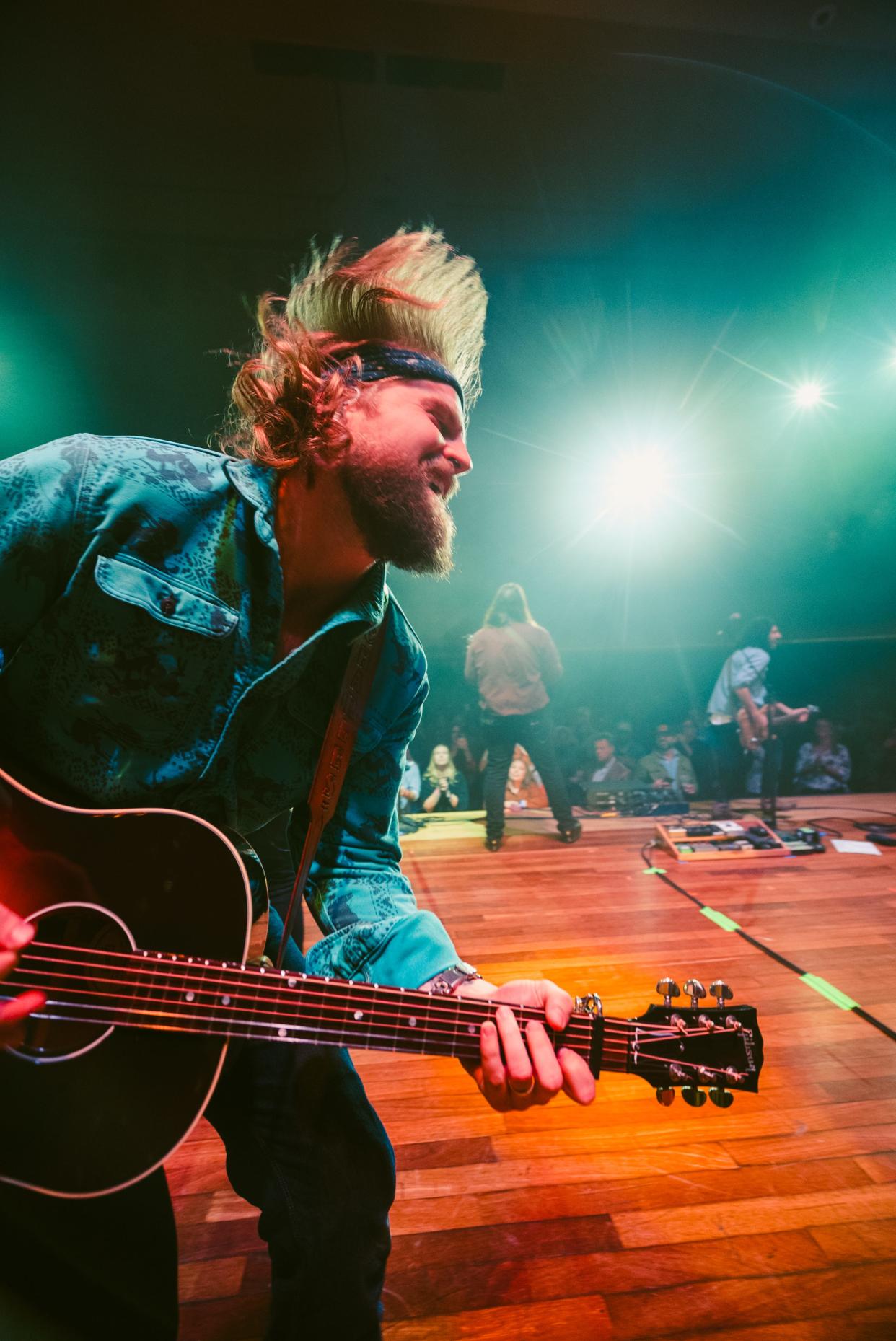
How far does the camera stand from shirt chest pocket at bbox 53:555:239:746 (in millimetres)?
1154

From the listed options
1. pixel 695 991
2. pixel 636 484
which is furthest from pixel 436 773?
pixel 695 991

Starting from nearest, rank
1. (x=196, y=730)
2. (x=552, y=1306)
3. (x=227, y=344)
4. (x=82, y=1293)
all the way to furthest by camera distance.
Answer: (x=82, y=1293), (x=196, y=730), (x=552, y=1306), (x=227, y=344)

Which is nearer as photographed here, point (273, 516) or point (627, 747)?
Result: point (273, 516)

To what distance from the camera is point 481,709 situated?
5.94 metres

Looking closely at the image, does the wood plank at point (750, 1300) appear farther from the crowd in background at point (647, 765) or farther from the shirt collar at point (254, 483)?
the crowd in background at point (647, 765)

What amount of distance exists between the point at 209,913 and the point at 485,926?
121 inches

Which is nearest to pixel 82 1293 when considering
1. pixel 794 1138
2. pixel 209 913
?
pixel 209 913

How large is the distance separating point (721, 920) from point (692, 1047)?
10.7 feet

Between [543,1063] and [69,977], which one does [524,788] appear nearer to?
[543,1063]

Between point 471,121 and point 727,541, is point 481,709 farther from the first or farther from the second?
point 727,541

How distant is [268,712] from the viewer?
4.50 feet

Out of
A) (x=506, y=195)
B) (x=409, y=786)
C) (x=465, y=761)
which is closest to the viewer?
(x=506, y=195)

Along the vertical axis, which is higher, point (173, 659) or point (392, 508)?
point (392, 508)

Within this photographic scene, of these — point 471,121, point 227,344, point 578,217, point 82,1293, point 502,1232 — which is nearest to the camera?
point 82,1293
